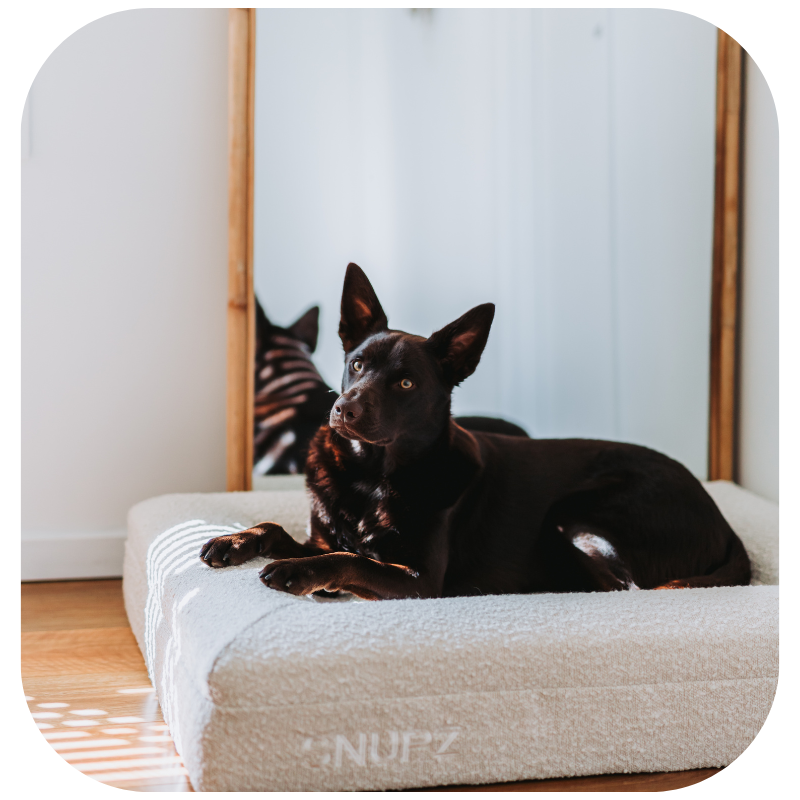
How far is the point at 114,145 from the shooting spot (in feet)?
6.97

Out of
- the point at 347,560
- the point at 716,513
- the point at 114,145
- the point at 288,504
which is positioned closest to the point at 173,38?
the point at 114,145

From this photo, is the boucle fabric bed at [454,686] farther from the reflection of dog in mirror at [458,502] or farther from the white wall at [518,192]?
the white wall at [518,192]

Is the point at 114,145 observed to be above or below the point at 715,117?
below

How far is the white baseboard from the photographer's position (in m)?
2.08

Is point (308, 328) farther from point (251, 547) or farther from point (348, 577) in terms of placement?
point (348, 577)

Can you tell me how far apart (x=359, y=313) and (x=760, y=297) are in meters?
1.51

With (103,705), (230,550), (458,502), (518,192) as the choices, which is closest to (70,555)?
(103,705)

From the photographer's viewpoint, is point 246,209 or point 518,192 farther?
point 518,192

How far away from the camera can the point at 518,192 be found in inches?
90.5

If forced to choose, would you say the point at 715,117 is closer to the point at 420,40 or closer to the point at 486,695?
the point at 420,40

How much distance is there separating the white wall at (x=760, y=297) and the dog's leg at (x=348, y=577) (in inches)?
57.1

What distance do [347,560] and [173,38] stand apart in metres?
1.75

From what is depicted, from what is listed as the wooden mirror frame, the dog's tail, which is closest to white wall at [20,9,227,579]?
the wooden mirror frame

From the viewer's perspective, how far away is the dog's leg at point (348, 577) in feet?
3.78
